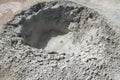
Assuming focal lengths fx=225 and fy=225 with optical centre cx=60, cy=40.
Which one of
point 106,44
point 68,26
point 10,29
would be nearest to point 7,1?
point 10,29

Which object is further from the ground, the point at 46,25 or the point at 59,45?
the point at 46,25

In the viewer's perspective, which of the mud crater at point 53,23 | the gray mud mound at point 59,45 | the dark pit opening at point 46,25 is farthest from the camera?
the dark pit opening at point 46,25

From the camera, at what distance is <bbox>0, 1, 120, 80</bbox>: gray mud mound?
6.84 m

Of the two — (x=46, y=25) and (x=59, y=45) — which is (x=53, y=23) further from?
(x=59, y=45)

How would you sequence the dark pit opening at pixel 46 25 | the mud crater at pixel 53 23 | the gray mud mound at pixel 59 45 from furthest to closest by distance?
1. the dark pit opening at pixel 46 25
2. the mud crater at pixel 53 23
3. the gray mud mound at pixel 59 45

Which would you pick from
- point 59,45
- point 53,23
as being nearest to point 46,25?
point 53,23

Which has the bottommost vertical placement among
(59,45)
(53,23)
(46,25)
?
(59,45)

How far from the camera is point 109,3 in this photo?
9172 mm

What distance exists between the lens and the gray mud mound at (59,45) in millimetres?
6844

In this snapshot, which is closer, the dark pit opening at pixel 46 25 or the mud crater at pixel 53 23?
the mud crater at pixel 53 23

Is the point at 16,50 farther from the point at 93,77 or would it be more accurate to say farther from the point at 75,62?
the point at 93,77

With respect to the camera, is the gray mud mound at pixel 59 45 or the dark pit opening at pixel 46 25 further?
the dark pit opening at pixel 46 25

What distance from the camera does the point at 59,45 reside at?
8703 mm

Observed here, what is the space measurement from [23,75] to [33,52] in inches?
36.1
